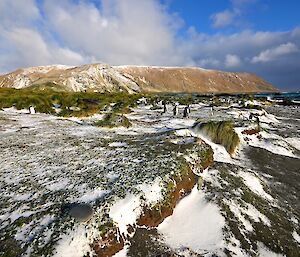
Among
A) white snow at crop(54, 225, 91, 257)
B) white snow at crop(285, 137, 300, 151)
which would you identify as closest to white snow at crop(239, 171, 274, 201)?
white snow at crop(54, 225, 91, 257)

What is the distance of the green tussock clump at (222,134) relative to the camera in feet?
59.8

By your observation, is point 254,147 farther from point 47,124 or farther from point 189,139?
point 47,124

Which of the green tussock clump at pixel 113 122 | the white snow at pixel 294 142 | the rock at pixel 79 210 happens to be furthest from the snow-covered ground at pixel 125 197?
the white snow at pixel 294 142

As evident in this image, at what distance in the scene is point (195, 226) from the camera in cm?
895

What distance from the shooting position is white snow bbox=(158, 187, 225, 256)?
8.07 meters

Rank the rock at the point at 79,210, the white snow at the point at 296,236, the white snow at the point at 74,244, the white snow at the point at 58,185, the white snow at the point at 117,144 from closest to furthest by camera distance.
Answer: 1. the white snow at the point at 74,244
2. the rock at the point at 79,210
3. the white snow at the point at 296,236
4. the white snow at the point at 58,185
5. the white snow at the point at 117,144

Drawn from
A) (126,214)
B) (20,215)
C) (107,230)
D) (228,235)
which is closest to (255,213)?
(228,235)

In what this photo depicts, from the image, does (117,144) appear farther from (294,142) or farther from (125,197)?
(294,142)

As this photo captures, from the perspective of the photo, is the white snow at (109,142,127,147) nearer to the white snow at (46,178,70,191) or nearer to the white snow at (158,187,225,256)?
the white snow at (46,178,70,191)

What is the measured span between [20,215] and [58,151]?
19.5 ft

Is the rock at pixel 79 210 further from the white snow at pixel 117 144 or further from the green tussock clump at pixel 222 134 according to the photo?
the green tussock clump at pixel 222 134

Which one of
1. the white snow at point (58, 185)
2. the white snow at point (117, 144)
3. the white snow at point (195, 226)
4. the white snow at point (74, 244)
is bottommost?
the white snow at point (195, 226)

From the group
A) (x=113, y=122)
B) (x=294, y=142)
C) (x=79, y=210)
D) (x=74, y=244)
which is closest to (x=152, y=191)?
(x=79, y=210)

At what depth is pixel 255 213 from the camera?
390 inches
